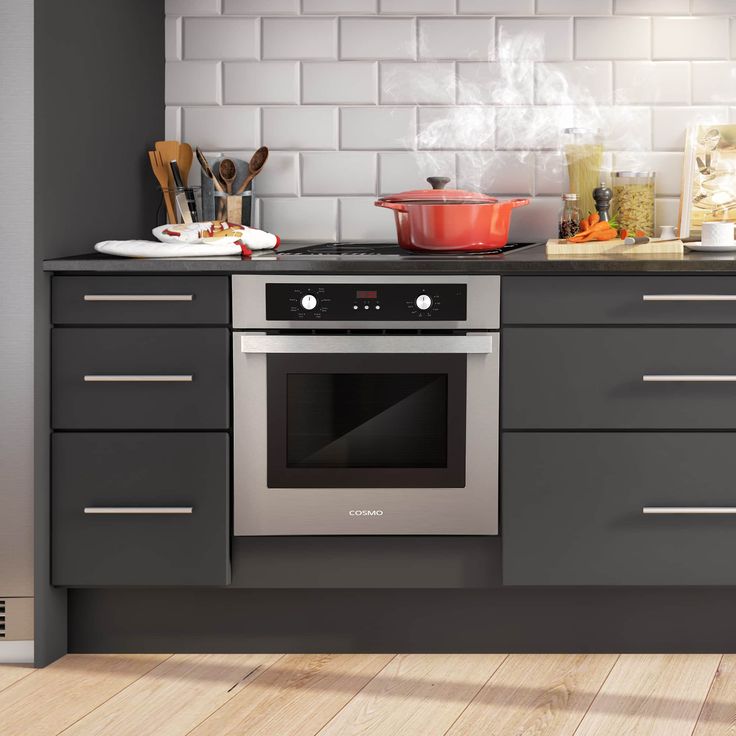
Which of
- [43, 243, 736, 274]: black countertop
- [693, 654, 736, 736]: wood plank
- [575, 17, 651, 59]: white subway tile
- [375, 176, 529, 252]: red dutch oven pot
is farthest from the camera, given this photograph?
[575, 17, 651, 59]: white subway tile

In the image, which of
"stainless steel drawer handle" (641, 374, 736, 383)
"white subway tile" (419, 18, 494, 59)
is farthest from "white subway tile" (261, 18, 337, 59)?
"stainless steel drawer handle" (641, 374, 736, 383)

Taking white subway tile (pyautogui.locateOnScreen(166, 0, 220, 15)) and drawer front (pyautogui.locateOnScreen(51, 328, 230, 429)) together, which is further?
white subway tile (pyautogui.locateOnScreen(166, 0, 220, 15))

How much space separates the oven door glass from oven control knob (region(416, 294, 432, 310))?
0.39 feet

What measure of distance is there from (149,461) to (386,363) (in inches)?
23.9

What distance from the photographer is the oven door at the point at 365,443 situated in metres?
2.39

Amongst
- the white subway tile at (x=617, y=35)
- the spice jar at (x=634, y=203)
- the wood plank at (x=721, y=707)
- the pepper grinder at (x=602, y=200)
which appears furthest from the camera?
the white subway tile at (x=617, y=35)

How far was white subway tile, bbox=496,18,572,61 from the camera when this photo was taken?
10.1ft

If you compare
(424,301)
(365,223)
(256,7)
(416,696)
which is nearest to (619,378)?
(424,301)

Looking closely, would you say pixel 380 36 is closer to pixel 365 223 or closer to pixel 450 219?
pixel 365 223

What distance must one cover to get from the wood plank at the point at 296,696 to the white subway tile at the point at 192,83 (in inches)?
66.8

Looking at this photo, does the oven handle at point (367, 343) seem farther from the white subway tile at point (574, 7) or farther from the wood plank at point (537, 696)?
the white subway tile at point (574, 7)

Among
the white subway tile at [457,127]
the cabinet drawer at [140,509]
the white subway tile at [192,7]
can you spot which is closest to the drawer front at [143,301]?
the cabinet drawer at [140,509]

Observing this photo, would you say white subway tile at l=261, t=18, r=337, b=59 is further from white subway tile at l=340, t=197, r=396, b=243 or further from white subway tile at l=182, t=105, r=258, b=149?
white subway tile at l=340, t=197, r=396, b=243

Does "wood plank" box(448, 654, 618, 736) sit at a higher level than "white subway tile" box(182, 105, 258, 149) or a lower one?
lower
